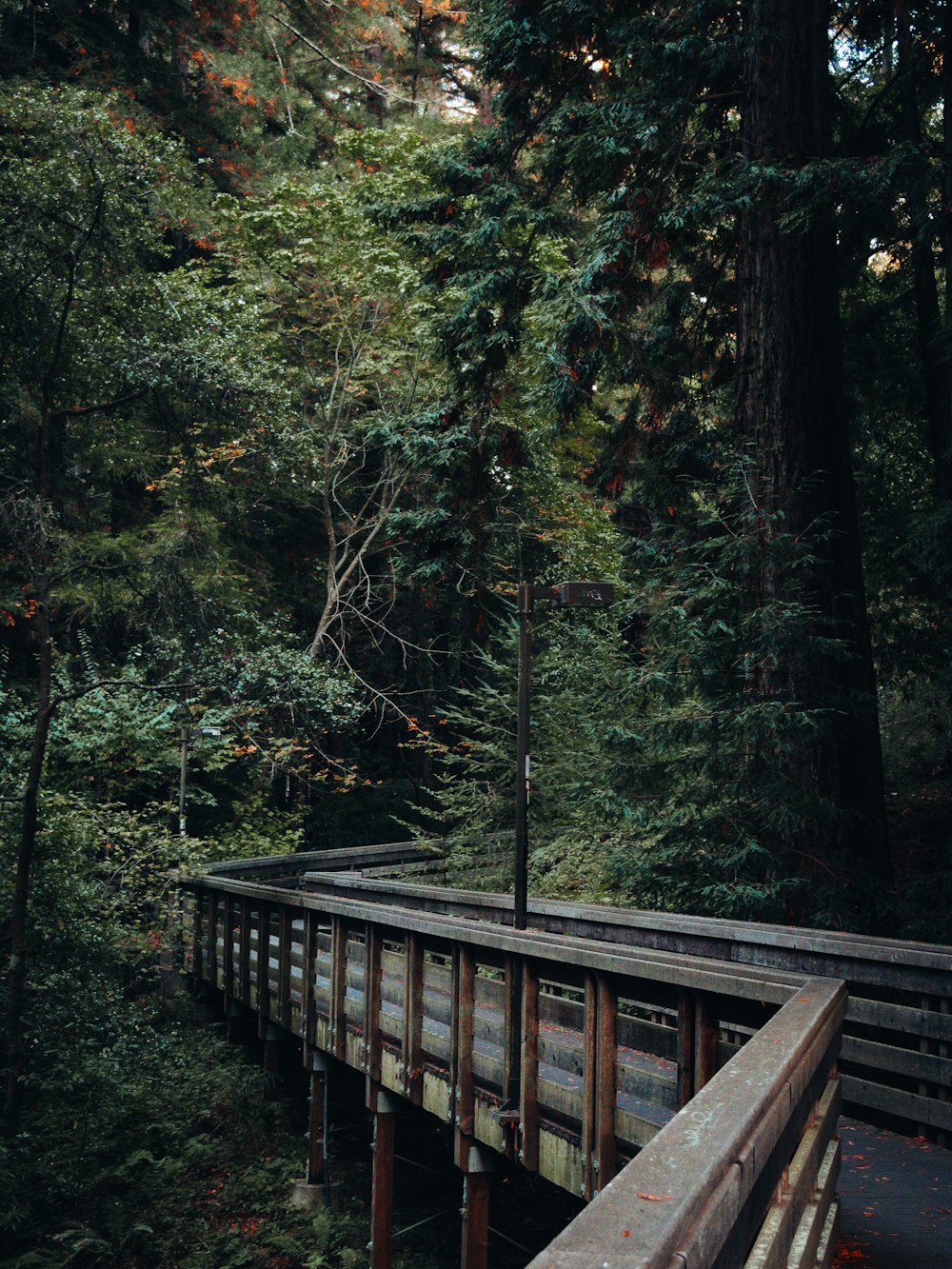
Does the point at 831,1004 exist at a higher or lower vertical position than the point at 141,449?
lower

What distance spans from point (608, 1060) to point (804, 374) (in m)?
8.05

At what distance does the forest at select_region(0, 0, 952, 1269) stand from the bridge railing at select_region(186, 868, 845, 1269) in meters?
2.28

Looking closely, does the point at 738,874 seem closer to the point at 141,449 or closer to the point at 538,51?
the point at 538,51

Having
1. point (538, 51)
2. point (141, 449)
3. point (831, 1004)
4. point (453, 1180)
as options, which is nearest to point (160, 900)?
point (453, 1180)

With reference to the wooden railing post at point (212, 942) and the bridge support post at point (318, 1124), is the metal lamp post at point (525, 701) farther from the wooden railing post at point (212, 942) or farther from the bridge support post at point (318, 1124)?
the wooden railing post at point (212, 942)

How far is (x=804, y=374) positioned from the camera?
37.1ft

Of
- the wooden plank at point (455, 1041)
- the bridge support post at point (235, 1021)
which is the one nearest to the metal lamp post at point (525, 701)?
the wooden plank at point (455, 1041)

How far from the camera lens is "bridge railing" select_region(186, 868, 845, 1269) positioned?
2.02m

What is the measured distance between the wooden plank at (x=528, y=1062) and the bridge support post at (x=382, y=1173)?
3344 millimetres

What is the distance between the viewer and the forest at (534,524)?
1047cm

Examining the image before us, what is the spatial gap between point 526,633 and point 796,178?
5.07 m

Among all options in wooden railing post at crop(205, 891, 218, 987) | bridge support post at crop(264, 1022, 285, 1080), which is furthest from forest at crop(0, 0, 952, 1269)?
wooden railing post at crop(205, 891, 218, 987)

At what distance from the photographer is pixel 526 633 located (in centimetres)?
909

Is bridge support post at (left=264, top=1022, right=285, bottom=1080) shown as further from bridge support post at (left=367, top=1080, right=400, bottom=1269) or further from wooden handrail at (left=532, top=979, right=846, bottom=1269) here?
wooden handrail at (left=532, top=979, right=846, bottom=1269)
